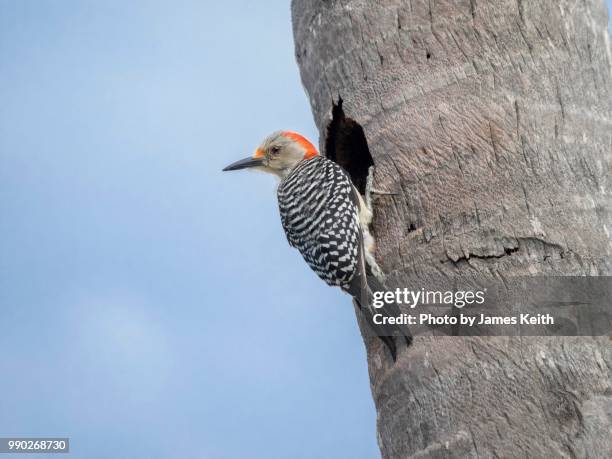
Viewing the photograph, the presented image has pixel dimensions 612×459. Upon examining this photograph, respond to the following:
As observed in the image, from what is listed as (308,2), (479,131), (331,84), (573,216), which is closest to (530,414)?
(573,216)

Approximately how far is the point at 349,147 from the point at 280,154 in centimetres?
95

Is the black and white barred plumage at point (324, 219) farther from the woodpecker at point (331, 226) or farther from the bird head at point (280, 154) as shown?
the bird head at point (280, 154)

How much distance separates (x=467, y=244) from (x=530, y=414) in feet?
2.46

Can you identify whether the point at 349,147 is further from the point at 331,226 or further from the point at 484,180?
the point at 484,180

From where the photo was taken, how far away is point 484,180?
12.1 feet

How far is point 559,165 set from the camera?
12.0ft

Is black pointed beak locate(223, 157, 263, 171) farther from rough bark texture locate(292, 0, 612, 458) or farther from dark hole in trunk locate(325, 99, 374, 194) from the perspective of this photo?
rough bark texture locate(292, 0, 612, 458)

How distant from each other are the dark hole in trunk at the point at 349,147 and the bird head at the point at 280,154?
71 cm

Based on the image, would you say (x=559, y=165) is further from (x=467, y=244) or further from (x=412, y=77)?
(x=412, y=77)

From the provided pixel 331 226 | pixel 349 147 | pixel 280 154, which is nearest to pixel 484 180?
pixel 331 226

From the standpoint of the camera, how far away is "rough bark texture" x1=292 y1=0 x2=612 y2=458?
323 centimetres

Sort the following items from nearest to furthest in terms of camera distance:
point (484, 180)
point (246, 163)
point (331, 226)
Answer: point (484, 180), point (331, 226), point (246, 163)

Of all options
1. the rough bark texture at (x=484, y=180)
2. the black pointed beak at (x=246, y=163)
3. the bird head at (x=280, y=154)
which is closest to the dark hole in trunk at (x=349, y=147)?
the rough bark texture at (x=484, y=180)

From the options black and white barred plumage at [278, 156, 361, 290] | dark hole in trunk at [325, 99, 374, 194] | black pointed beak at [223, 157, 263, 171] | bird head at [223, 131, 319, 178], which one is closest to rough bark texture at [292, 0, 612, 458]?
dark hole in trunk at [325, 99, 374, 194]
